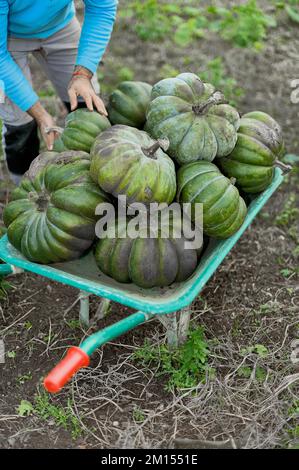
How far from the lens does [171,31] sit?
695cm

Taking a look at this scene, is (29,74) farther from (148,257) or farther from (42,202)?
(148,257)

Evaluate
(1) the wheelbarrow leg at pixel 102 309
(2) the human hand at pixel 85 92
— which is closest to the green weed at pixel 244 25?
(2) the human hand at pixel 85 92

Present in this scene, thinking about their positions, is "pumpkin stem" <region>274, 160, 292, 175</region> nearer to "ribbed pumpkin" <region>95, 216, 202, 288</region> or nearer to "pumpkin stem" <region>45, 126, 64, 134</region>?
"ribbed pumpkin" <region>95, 216, 202, 288</region>

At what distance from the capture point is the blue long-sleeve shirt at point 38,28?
12.1 feet

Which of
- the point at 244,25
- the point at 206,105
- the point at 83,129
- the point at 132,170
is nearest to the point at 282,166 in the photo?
the point at 206,105

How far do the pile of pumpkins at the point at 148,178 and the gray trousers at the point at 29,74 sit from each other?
33.4 inches

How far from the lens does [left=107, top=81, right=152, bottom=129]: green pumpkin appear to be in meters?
3.72

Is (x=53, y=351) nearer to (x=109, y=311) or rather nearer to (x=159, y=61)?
(x=109, y=311)

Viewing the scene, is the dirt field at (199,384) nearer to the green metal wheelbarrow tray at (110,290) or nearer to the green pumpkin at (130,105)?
the green metal wheelbarrow tray at (110,290)

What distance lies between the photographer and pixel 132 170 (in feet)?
10.0

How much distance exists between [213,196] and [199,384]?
1.04 m

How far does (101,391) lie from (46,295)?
84 cm

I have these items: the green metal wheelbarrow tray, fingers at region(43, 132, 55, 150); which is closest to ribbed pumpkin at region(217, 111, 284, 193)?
the green metal wheelbarrow tray

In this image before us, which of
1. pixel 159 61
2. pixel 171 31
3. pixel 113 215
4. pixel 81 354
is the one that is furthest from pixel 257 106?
pixel 81 354
